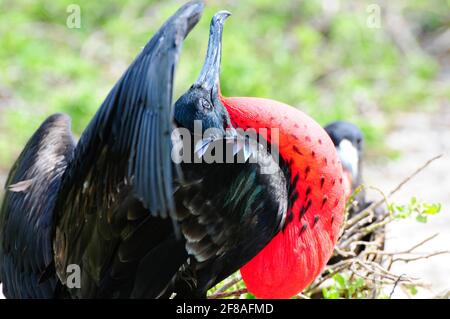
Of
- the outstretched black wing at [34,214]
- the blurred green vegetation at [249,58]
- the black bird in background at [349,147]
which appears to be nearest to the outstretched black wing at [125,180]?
the outstretched black wing at [34,214]

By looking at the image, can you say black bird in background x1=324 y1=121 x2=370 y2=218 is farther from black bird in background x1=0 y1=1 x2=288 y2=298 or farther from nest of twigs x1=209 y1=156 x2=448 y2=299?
black bird in background x1=0 y1=1 x2=288 y2=298

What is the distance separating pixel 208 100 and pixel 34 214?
598mm

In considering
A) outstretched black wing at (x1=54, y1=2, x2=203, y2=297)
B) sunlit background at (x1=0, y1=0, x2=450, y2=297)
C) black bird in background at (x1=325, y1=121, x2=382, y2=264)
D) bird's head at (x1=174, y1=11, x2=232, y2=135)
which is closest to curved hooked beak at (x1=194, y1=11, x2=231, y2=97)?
bird's head at (x1=174, y1=11, x2=232, y2=135)

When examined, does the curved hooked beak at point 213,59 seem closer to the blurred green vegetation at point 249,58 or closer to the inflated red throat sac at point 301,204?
the inflated red throat sac at point 301,204

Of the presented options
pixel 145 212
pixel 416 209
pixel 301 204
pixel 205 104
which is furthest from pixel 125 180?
pixel 416 209

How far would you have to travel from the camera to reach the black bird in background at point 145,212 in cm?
196

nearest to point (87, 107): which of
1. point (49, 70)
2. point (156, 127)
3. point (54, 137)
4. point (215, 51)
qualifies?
point (49, 70)

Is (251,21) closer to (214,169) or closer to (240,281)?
(240,281)

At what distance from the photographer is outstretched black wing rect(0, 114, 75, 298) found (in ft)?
8.16

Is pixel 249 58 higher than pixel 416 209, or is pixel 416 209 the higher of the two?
pixel 249 58

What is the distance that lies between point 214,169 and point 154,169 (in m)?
0.41

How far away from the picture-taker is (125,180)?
211 cm

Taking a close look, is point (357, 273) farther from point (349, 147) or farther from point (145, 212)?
Result: point (349, 147)

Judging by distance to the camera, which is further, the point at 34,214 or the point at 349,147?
the point at 349,147
